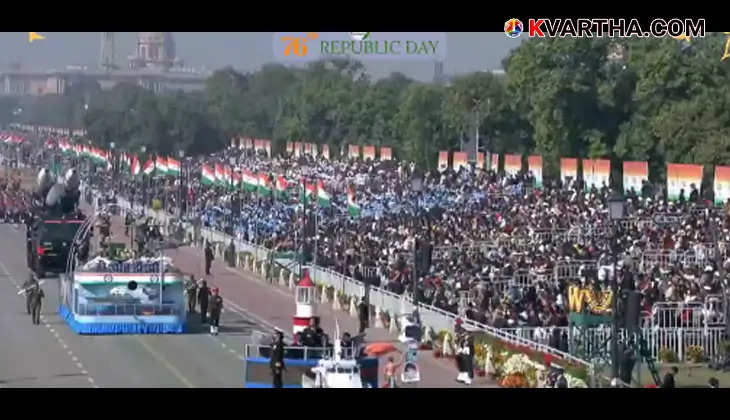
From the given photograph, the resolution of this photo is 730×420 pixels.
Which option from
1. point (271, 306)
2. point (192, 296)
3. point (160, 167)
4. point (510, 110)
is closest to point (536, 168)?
point (510, 110)

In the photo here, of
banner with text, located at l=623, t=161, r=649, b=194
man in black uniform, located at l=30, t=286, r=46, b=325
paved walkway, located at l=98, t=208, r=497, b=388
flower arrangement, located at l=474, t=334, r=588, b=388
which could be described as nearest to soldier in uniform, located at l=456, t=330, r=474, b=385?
paved walkway, located at l=98, t=208, r=497, b=388

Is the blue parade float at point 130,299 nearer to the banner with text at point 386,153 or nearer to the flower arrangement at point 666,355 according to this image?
the flower arrangement at point 666,355

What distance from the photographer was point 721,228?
42219 mm

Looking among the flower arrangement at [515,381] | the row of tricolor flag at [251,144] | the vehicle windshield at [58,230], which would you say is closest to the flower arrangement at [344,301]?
the vehicle windshield at [58,230]

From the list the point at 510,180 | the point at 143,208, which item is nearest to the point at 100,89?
the point at 143,208

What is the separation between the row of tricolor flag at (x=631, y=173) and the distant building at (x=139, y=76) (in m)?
33.8

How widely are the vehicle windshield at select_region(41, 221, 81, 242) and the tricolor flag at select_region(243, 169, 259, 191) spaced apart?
54.9 ft

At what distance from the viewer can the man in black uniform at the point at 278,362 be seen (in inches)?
1047

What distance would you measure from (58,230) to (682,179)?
1643cm

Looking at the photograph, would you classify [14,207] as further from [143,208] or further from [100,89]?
[100,89]

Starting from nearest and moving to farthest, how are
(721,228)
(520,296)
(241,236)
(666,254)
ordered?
(520,296), (666,254), (721,228), (241,236)

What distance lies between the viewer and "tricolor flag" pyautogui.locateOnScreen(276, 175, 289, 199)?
6278cm

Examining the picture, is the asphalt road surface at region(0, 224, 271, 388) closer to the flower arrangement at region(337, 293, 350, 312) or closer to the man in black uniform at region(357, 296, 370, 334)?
the man in black uniform at region(357, 296, 370, 334)
